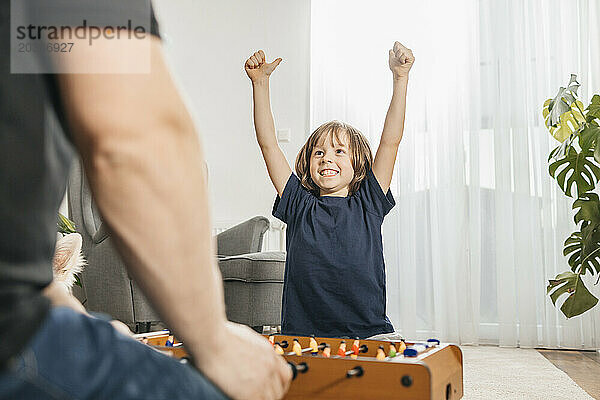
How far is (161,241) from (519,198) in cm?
367

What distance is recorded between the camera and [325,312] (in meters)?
1.99

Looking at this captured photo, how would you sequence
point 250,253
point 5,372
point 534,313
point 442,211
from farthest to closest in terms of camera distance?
point 442,211 → point 534,313 → point 250,253 → point 5,372

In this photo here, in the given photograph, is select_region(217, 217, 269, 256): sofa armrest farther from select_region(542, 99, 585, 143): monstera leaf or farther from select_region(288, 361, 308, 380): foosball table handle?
select_region(288, 361, 308, 380): foosball table handle

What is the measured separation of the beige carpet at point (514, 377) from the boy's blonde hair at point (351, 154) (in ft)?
2.69

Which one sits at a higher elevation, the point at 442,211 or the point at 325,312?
the point at 442,211

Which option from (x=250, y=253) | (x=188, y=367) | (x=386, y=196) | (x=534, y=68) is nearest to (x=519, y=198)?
(x=534, y=68)

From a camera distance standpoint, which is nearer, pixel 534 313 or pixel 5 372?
pixel 5 372

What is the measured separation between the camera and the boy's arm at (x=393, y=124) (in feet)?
6.86

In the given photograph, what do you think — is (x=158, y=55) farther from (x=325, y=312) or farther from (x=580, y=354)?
(x=580, y=354)

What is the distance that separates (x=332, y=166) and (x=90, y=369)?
1705mm

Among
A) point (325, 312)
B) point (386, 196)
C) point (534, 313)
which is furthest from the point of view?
point (534, 313)

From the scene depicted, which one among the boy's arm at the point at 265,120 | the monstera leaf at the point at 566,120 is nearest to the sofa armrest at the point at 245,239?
the boy's arm at the point at 265,120

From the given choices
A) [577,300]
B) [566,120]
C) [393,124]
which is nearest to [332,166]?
[393,124]

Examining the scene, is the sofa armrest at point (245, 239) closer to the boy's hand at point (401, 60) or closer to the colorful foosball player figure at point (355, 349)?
the boy's hand at point (401, 60)
